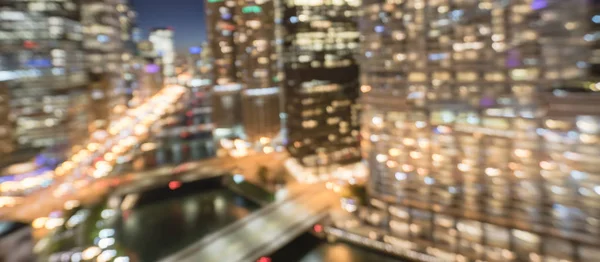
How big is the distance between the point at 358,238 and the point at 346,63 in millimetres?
9875

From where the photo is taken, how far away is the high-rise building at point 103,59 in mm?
26234

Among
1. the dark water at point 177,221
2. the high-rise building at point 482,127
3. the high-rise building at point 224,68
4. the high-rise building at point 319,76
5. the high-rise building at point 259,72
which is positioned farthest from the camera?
the high-rise building at point 224,68

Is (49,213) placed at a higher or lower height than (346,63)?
lower

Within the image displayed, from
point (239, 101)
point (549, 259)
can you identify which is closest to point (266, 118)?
point (239, 101)

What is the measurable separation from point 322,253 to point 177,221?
5.90 meters

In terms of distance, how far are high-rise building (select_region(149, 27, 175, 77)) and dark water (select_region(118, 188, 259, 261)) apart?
4351cm

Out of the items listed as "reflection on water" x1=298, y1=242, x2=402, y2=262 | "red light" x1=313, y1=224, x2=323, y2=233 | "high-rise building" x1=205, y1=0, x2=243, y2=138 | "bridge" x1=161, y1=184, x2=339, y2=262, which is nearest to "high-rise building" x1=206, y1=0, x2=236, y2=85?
"high-rise building" x1=205, y1=0, x2=243, y2=138

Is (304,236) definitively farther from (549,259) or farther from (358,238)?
(549,259)

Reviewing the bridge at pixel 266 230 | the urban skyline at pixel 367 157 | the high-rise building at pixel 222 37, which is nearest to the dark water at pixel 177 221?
the urban skyline at pixel 367 157

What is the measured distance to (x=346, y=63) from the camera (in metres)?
19.6

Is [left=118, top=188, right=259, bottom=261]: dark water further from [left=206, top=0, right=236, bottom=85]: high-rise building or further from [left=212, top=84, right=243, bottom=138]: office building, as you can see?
[left=206, top=0, right=236, bottom=85]: high-rise building

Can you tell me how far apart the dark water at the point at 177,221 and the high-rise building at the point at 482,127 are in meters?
5.65

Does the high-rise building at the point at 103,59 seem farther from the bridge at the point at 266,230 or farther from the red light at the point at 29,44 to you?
the bridge at the point at 266,230

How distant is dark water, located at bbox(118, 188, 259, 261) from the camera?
514 inches
